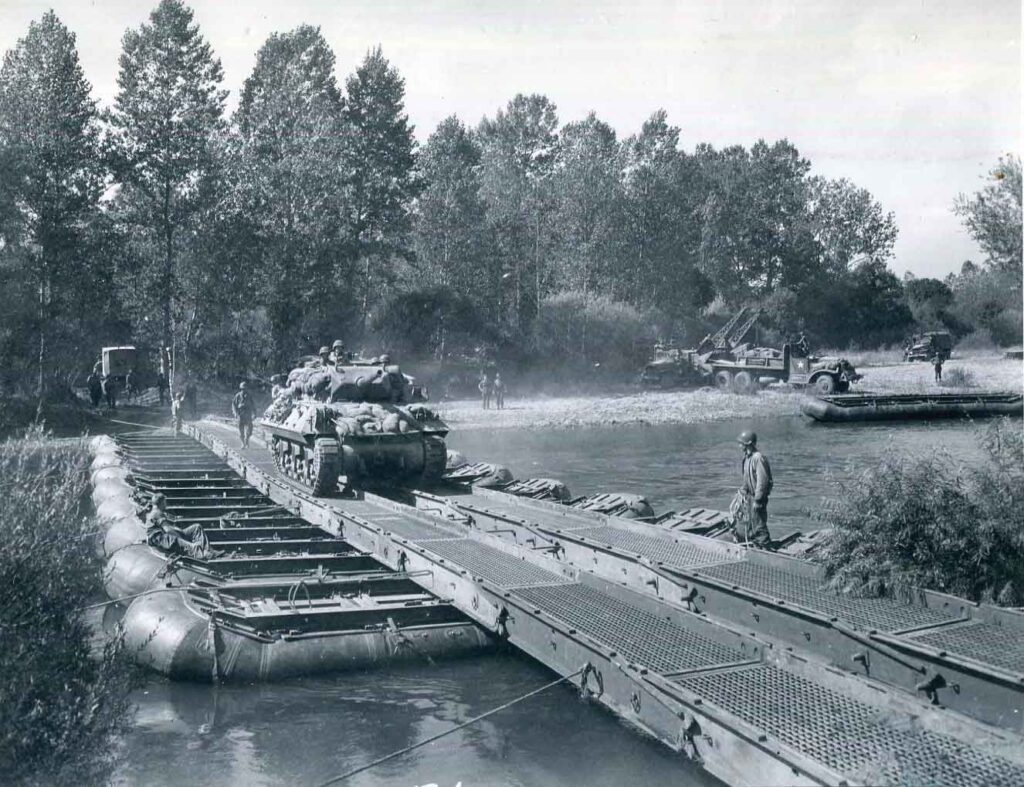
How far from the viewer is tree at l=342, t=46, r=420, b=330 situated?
42.2 metres

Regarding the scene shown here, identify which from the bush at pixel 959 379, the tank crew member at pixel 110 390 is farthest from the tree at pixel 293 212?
the bush at pixel 959 379

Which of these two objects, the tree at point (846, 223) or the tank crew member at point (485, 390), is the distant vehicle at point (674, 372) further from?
the tree at point (846, 223)

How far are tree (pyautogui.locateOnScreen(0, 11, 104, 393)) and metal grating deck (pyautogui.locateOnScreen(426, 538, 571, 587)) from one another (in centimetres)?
2061

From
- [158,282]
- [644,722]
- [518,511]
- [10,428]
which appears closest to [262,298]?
[158,282]

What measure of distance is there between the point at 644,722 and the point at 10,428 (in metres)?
22.9

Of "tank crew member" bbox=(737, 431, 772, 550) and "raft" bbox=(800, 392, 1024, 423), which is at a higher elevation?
"tank crew member" bbox=(737, 431, 772, 550)

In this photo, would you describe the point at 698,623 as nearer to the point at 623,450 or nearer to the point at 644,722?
the point at 644,722

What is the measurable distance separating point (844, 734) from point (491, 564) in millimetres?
5607

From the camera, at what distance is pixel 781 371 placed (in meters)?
42.2

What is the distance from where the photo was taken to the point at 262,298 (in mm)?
38281

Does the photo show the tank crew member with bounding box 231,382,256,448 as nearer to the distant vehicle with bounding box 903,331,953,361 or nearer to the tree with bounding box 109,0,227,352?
the tree with bounding box 109,0,227,352

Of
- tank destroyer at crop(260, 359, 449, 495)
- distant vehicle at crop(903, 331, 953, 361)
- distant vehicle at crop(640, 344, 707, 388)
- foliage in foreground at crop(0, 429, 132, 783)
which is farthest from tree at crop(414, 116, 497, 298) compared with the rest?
foliage in foreground at crop(0, 429, 132, 783)

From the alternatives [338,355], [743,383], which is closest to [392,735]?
[338,355]

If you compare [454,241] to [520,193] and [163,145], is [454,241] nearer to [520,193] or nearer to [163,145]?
[520,193]
